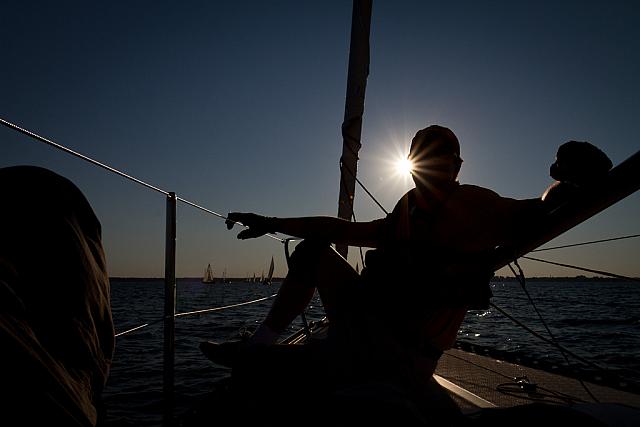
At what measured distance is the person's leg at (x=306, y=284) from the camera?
197 centimetres

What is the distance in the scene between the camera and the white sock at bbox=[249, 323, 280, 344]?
1.91 m

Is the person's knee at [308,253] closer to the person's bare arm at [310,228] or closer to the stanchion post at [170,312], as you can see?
the person's bare arm at [310,228]

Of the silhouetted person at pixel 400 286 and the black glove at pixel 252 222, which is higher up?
the black glove at pixel 252 222

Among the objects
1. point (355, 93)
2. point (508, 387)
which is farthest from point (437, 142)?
point (355, 93)

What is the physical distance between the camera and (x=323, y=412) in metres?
1.38

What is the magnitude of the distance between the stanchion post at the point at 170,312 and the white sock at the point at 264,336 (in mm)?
612

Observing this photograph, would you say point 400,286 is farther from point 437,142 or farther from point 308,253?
point 437,142

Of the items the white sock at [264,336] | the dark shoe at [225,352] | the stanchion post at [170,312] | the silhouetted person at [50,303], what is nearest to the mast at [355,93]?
the stanchion post at [170,312]

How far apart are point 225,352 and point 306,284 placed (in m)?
0.50

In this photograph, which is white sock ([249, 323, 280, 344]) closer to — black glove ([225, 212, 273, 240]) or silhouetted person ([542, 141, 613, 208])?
black glove ([225, 212, 273, 240])

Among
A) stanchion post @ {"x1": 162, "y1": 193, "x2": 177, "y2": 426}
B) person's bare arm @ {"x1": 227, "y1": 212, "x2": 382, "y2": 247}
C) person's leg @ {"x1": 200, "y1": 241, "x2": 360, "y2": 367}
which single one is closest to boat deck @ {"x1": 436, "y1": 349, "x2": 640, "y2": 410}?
person's leg @ {"x1": 200, "y1": 241, "x2": 360, "y2": 367}

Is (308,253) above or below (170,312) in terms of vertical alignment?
above

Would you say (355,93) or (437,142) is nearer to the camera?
(437,142)

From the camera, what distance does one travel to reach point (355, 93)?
Answer: 477 cm
